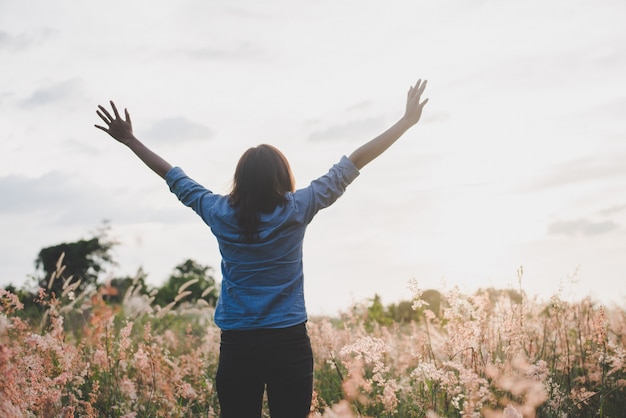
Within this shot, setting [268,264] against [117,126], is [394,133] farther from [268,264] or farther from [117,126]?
[117,126]

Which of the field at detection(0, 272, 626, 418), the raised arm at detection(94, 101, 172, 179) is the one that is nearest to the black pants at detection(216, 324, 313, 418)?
the field at detection(0, 272, 626, 418)

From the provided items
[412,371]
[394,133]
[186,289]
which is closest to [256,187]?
[394,133]

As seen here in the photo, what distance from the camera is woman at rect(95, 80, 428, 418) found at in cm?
307

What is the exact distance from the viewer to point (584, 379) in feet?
16.6

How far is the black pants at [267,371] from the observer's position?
306 centimetres

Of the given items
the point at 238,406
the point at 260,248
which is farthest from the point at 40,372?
the point at 260,248

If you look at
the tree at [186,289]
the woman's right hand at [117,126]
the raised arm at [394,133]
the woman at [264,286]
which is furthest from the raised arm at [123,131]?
the tree at [186,289]

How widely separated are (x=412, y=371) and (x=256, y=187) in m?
2.18

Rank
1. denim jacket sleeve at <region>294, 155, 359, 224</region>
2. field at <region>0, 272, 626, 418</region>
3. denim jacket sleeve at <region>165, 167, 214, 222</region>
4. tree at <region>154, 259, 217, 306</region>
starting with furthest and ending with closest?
tree at <region>154, 259, 217, 306</region>, field at <region>0, 272, 626, 418</region>, denim jacket sleeve at <region>165, 167, 214, 222</region>, denim jacket sleeve at <region>294, 155, 359, 224</region>

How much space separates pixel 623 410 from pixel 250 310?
3.60m

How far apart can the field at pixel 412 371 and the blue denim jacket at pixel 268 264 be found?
58cm

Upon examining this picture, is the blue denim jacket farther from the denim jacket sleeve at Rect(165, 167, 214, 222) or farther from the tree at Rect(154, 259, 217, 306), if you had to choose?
the tree at Rect(154, 259, 217, 306)

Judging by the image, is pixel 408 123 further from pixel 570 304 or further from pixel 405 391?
pixel 570 304

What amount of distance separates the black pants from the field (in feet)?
0.97
